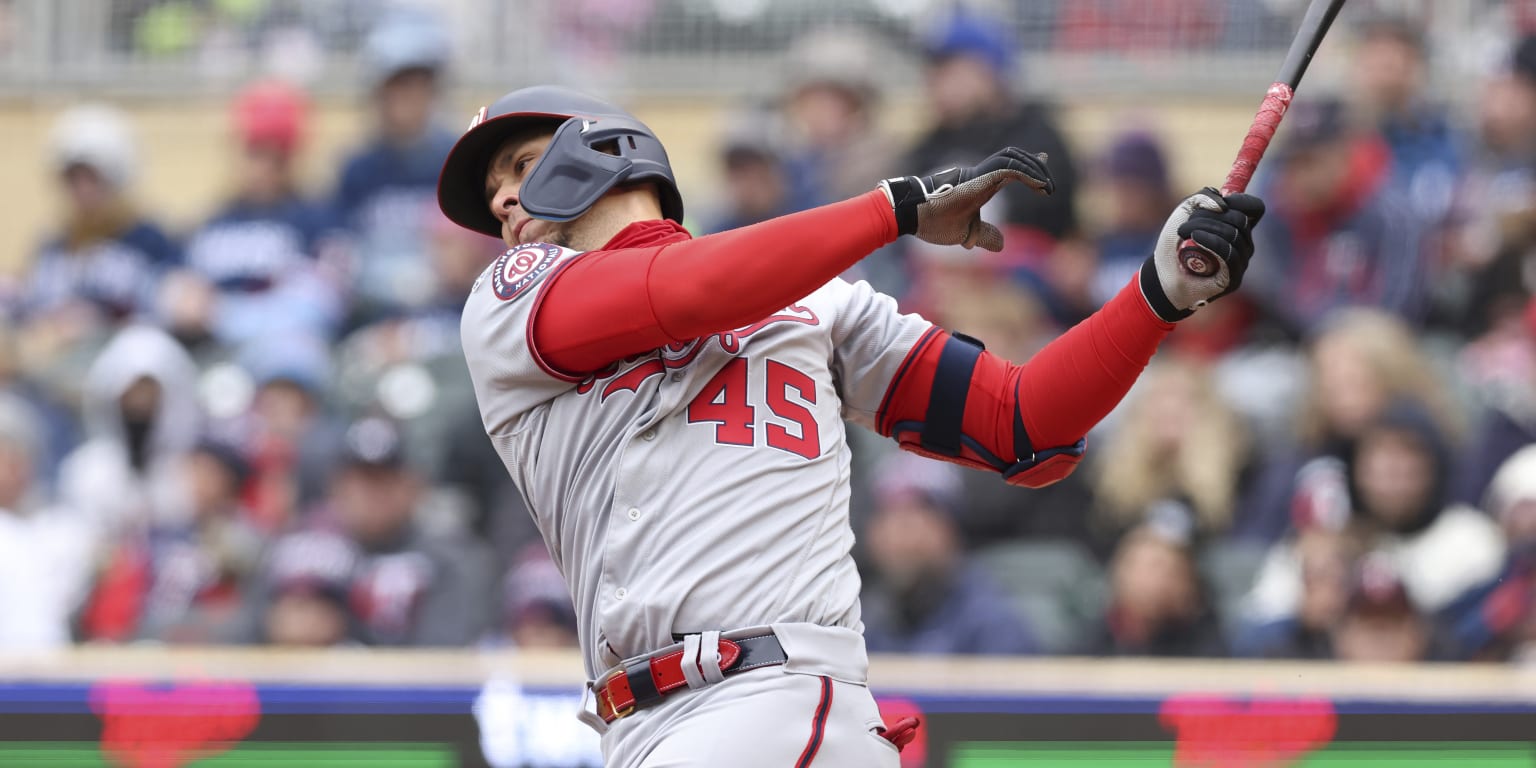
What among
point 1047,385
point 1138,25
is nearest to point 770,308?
point 1047,385

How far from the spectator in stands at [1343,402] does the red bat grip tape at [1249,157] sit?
3440mm

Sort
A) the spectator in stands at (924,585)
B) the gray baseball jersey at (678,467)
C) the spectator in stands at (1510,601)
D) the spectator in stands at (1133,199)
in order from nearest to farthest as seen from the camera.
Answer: the gray baseball jersey at (678,467) < the spectator in stands at (1510,601) < the spectator in stands at (924,585) < the spectator in stands at (1133,199)

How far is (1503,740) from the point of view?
5.01m

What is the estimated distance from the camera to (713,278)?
9.45ft

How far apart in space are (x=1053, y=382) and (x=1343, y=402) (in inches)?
139

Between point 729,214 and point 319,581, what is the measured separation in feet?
7.91

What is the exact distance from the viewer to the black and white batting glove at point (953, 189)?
293 centimetres

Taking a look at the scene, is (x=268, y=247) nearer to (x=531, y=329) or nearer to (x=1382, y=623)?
(x=1382, y=623)

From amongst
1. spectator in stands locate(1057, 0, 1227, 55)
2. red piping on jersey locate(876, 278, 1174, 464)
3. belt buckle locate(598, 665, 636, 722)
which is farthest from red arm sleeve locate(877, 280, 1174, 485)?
spectator in stands locate(1057, 0, 1227, 55)

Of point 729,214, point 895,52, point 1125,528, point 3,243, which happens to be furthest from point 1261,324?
point 3,243

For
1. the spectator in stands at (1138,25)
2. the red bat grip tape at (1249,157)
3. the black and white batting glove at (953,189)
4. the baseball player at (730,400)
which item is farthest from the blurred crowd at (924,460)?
the black and white batting glove at (953,189)

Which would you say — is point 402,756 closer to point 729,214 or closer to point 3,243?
point 729,214

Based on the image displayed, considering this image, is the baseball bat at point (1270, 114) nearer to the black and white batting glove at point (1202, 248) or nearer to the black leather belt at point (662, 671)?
the black and white batting glove at point (1202, 248)

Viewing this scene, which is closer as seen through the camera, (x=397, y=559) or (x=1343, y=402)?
(x=1343, y=402)
